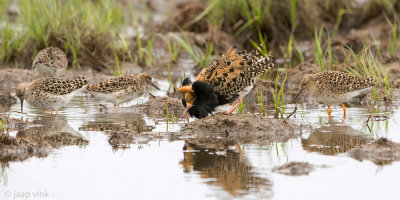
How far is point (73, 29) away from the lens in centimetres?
1566

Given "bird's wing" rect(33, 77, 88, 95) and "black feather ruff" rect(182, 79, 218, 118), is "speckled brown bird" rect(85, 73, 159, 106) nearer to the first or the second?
"bird's wing" rect(33, 77, 88, 95)

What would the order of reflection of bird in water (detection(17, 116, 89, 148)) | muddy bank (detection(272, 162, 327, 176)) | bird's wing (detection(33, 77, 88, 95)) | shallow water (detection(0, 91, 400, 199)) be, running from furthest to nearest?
bird's wing (detection(33, 77, 88, 95)) → reflection of bird in water (detection(17, 116, 89, 148)) → muddy bank (detection(272, 162, 327, 176)) → shallow water (detection(0, 91, 400, 199))

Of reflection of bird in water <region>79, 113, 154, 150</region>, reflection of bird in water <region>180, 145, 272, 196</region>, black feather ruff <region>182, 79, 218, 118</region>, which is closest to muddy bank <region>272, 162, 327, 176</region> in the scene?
reflection of bird in water <region>180, 145, 272, 196</region>

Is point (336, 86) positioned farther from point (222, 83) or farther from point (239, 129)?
point (239, 129)

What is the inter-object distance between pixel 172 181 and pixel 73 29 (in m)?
9.19

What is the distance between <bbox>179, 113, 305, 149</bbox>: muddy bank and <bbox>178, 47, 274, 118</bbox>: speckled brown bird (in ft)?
0.90

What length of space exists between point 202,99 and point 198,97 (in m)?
0.07

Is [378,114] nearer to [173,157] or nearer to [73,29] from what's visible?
[173,157]

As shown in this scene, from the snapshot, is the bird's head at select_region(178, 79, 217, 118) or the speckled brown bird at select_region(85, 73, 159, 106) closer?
the bird's head at select_region(178, 79, 217, 118)

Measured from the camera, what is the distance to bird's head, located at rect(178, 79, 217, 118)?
977 centimetres

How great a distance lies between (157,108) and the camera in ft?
39.1

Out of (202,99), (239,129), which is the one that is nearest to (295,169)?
(239,129)

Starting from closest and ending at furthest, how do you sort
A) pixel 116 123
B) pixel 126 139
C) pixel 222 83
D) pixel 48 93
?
1. pixel 126 139
2. pixel 222 83
3. pixel 116 123
4. pixel 48 93

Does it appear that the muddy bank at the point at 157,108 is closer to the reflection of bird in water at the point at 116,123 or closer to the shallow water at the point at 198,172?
the reflection of bird in water at the point at 116,123
